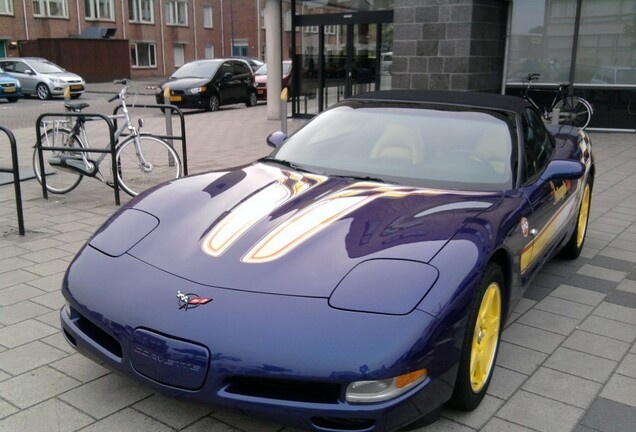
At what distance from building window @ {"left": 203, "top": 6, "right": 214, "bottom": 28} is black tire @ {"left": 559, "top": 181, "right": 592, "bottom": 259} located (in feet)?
163

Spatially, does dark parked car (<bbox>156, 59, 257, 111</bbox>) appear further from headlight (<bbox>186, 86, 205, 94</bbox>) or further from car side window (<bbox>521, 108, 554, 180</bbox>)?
car side window (<bbox>521, 108, 554, 180</bbox>)

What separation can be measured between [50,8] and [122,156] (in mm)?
38388

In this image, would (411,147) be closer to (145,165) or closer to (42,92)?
(145,165)

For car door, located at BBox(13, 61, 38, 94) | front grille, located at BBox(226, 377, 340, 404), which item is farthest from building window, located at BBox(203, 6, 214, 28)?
front grille, located at BBox(226, 377, 340, 404)

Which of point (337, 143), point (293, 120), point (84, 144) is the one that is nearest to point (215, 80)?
point (293, 120)

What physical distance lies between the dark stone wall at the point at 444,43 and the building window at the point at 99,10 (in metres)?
35.7

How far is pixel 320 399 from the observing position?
91.1 inches

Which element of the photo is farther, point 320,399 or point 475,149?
point 475,149

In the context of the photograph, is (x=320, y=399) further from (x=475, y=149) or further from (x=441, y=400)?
(x=475, y=149)

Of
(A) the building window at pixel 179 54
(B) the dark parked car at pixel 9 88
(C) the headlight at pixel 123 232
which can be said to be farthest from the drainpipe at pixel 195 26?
(C) the headlight at pixel 123 232

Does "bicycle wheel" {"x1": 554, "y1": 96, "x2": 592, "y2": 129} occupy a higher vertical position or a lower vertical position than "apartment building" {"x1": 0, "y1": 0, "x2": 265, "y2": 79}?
lower

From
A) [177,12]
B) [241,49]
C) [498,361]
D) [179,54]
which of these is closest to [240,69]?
[498,361]

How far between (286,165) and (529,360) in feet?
6.12

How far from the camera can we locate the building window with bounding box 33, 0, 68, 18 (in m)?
39.5
